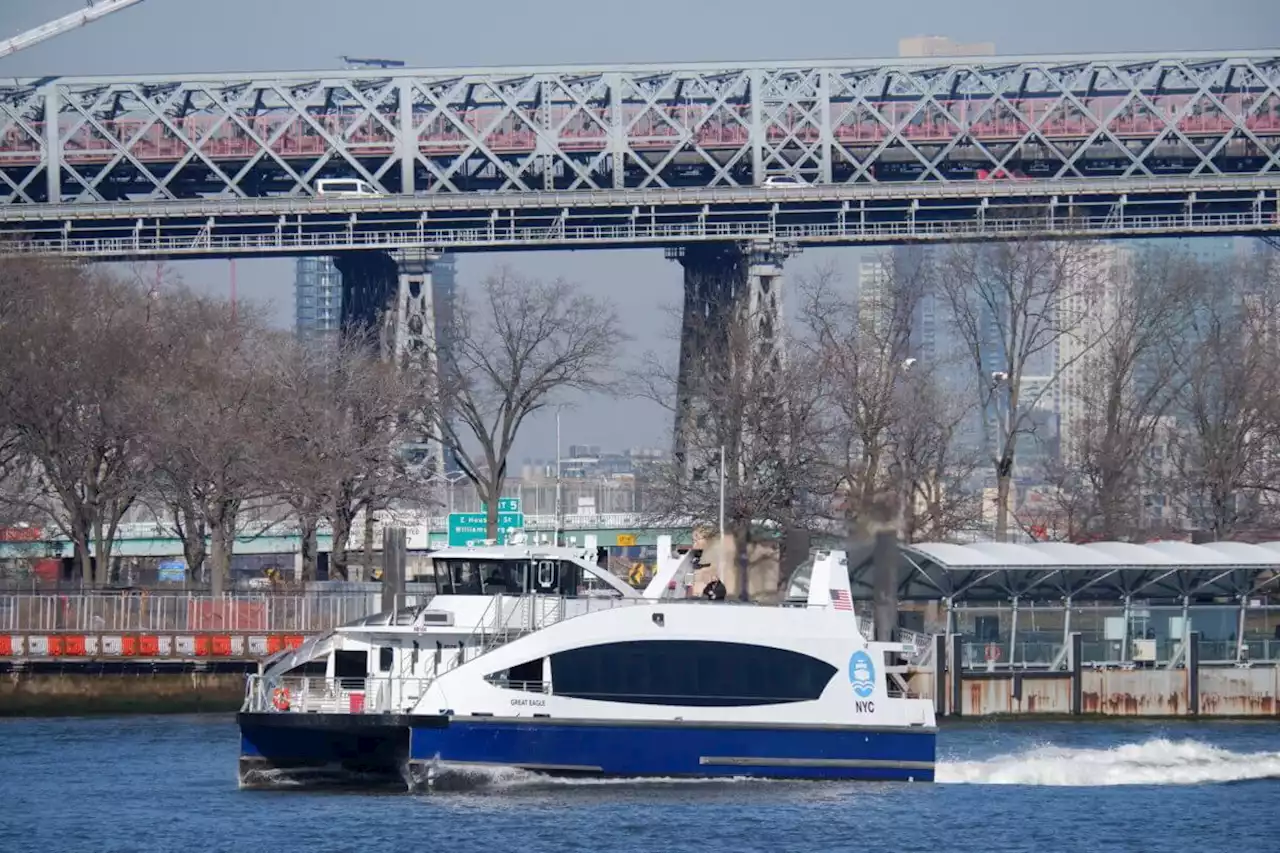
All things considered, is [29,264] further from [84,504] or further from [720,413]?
[720,413]

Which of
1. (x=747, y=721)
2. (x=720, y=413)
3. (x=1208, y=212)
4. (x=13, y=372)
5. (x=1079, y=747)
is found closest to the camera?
(x=747, y=721)

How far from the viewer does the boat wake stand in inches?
1630

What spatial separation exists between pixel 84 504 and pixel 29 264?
11621 millimetres

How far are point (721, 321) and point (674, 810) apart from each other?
168ft

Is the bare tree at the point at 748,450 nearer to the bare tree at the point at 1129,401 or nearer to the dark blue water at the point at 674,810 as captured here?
the bare tree at the point at 1129,401

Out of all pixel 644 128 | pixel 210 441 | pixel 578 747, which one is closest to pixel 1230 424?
pixel 210 441

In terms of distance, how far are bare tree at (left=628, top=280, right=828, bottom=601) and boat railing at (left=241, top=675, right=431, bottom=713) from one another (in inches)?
967

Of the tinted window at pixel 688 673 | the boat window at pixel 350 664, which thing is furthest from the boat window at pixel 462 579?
the tinted window at pixel 688 673

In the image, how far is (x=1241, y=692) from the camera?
55.2m

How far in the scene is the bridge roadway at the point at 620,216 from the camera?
10081cm

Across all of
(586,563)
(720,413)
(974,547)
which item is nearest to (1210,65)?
(720,413)

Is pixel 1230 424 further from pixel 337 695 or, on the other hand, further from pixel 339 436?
pixel 337 695

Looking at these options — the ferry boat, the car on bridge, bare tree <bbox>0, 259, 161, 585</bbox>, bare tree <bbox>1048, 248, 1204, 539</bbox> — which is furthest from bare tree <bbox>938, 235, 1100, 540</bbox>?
the car on bridge

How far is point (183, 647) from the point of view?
5694 centimetres
